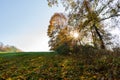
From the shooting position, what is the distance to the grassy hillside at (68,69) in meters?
15.4

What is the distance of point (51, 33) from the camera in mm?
56406

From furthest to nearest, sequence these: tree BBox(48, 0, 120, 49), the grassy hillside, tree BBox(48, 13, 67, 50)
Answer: tree BBox(48, 13, 67, 50) → tree BBox(48, 0, 120, 49) → the grassy hillside

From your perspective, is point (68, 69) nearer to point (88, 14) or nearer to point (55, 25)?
point (88, 14)

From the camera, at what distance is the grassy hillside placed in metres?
15.4

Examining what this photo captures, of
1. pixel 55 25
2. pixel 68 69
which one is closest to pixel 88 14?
pixel 68 69

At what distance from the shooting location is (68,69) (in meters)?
17.0

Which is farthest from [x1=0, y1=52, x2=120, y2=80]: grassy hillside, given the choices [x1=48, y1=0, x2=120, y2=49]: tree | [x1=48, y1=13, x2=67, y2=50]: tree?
[x1=48, y1=13, x2=67, y2=50]: tree

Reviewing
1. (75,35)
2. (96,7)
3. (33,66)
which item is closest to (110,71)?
(33,66)

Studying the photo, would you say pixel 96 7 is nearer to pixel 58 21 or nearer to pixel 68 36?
pixel 68 36

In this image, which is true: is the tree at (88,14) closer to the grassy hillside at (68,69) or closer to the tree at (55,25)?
the grassy hillside at (68,69)

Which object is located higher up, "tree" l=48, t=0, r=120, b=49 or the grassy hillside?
"tree" l=48, t=0, r=120, b=49

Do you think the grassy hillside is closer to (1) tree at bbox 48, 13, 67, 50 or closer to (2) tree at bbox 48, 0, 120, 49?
(2) tree at bbox 48, 0, 120, 49

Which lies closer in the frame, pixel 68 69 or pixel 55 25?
pixel 68 69

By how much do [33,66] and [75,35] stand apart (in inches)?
313
